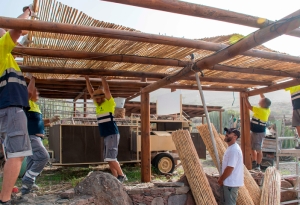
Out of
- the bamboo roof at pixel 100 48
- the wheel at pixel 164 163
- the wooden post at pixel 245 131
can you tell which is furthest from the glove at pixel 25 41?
the wooden post at pixel 245 131

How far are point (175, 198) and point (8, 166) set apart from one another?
2525mm

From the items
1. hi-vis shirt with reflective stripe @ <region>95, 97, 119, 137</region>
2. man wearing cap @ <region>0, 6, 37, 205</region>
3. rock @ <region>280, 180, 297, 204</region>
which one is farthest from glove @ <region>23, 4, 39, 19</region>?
rock @ <region>280, 180, 297, 204</region>

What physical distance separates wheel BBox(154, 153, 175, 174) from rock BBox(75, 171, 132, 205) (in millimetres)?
3738

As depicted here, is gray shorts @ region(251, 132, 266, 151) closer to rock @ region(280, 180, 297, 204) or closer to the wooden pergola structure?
the wooden pergola structure

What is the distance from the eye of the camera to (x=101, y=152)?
7.20 m

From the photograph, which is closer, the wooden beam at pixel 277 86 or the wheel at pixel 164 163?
the wooden beam at pixel 277 86

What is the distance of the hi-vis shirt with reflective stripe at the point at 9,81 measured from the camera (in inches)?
121

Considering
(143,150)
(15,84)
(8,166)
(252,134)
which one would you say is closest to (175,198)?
(143,150)

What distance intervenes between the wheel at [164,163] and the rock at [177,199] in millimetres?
3073

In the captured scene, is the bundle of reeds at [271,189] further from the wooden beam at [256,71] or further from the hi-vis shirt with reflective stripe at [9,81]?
the hi-vis shirt with reflective stripe at [9,81]

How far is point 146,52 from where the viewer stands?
4555 mm

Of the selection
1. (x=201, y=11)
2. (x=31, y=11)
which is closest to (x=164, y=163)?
(x=31, y=11)

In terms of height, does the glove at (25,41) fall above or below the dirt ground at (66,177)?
above

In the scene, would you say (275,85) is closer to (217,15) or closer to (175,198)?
(175,198)
